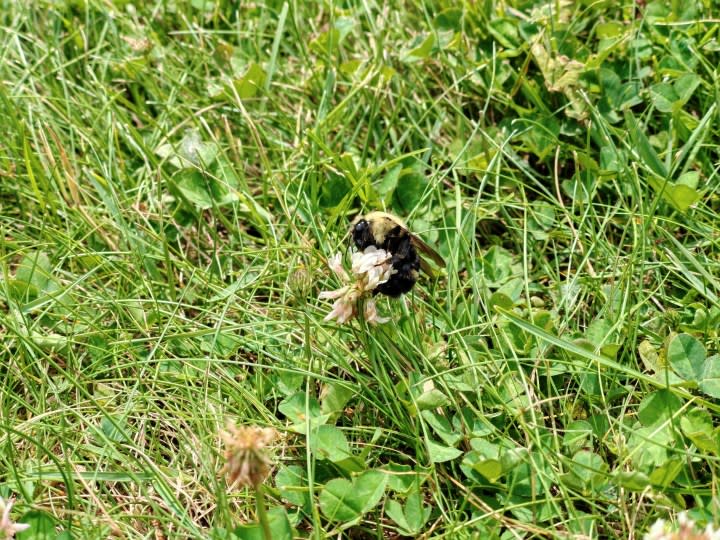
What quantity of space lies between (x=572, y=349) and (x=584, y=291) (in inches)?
15.3

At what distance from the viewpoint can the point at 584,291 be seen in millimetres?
2453

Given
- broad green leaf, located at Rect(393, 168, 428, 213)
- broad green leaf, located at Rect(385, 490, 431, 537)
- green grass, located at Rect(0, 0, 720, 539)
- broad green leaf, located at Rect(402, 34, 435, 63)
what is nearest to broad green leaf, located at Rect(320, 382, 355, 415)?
green grass, located at Rect(0, 0, 720, 539)

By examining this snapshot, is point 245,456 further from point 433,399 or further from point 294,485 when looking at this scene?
point 433,399

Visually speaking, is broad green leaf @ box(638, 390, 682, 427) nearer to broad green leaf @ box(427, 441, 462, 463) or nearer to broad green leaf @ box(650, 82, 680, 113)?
broad green leaf @ box(427, 441, 462, 463)

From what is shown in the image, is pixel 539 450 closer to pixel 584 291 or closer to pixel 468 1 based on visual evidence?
pixel 584 291

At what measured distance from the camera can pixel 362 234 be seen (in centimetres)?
207

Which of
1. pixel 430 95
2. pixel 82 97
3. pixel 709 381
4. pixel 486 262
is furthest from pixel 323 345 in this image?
pixel 82 97

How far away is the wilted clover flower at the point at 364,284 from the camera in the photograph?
199 centimetres

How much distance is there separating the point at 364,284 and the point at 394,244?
0.14 meters

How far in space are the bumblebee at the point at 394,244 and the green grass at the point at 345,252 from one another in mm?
93

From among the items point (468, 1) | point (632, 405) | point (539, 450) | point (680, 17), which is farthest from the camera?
point (468, 1)

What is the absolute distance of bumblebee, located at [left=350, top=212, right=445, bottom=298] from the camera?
2.07m

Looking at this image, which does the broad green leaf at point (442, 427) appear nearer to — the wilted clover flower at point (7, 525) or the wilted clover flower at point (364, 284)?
the wilted clover flower at point (364, 284)

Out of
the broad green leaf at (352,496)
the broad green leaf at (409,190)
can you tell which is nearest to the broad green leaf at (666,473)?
the broad green leaf at (352,496)
